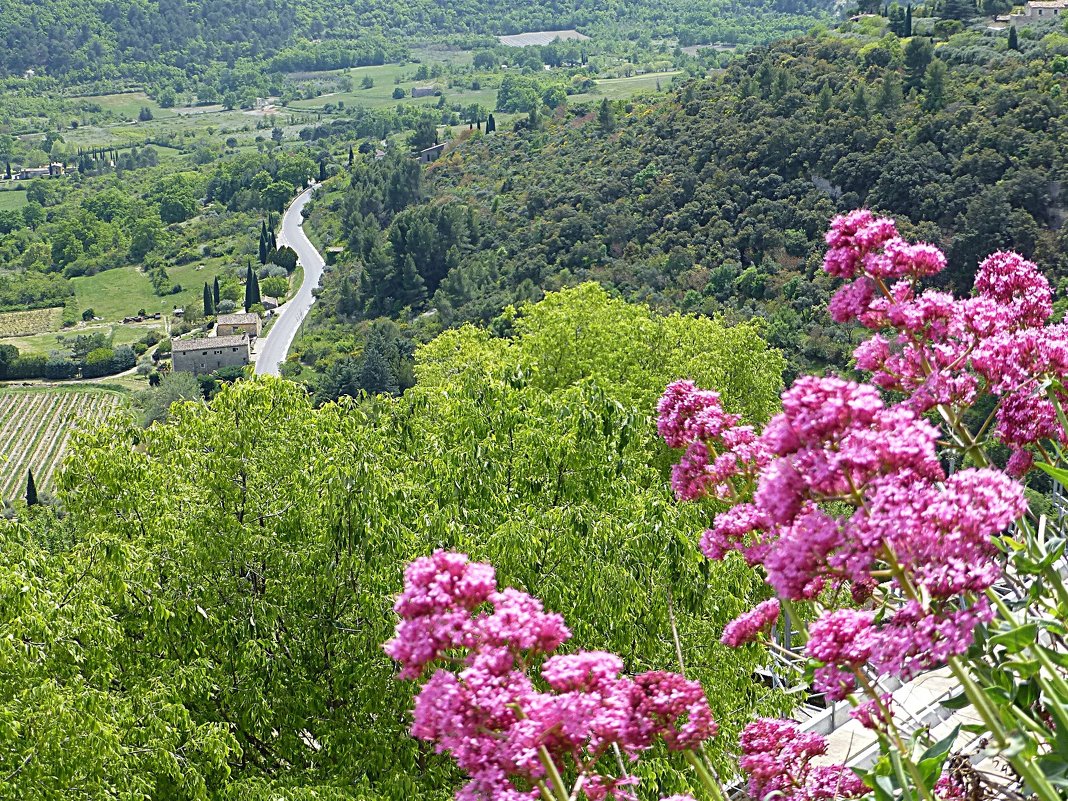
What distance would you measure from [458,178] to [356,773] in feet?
362

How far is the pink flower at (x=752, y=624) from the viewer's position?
627 cm

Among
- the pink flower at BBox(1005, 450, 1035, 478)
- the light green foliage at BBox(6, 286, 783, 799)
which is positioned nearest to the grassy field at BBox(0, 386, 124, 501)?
the light green foliage at BBox(6, 286, 783, 799)

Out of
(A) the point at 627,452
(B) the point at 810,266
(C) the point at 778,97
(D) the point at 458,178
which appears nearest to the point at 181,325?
(D) the point at 458,178

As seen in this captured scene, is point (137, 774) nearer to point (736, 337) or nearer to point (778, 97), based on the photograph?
point (736, 337)

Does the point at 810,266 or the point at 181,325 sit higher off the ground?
the point at 810,266

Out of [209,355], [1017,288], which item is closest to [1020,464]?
[1017,288]

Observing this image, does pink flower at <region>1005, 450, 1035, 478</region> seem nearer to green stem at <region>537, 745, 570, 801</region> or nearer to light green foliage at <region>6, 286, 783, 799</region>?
green stem at <region>537, 745, 570, 801</region>

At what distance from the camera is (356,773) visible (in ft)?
43.3

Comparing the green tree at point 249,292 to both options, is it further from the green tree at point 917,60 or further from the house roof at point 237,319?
the green tree at point 917,60

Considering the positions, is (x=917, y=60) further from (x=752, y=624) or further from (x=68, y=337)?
(x=68, y=337)

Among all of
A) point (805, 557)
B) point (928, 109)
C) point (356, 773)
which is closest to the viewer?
point (805, 557)

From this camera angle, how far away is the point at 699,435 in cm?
652

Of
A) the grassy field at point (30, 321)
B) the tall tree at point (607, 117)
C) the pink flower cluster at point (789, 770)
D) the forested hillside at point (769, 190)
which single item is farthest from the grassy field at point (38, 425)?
the pink flower cluster at point (789, 770)

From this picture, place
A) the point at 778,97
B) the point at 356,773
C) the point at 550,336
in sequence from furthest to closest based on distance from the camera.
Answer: the point at 778,97
the point at 550,336
the point at 356,773
